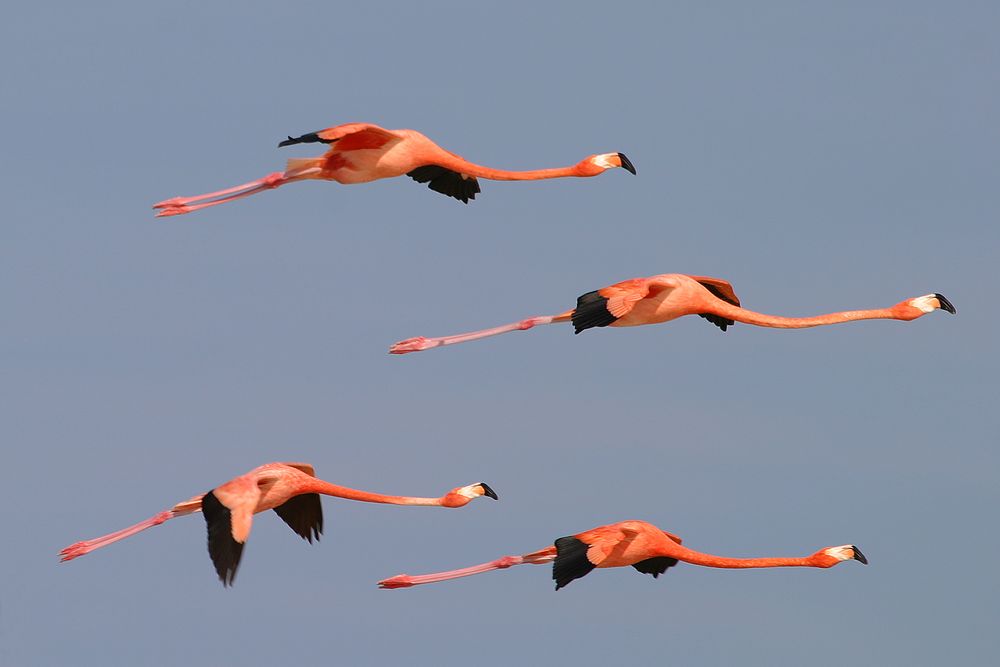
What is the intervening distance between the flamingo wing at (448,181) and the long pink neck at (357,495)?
14.4 feet

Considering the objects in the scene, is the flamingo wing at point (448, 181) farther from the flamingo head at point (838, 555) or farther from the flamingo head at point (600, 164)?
the flamingo head at point (838, 555)

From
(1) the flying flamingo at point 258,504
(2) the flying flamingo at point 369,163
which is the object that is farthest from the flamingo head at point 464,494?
(2) the flying flamingo at point 369,163

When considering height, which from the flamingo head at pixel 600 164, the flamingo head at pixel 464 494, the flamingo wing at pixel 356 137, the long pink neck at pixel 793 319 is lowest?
the flamingo head at pixel 464 494

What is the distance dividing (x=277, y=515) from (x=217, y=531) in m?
3.64

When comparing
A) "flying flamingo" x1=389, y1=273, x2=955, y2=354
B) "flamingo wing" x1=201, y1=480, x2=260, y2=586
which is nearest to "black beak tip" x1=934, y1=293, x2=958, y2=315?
"flying flamingo" x1=389, y1=273, x2=955, y2=354

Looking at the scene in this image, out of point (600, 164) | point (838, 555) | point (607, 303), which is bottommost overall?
point (838, 555)

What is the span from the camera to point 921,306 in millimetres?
33906

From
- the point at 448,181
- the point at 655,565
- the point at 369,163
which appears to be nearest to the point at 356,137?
the point at 369,163

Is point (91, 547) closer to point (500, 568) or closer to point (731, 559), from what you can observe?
point (500, 568)

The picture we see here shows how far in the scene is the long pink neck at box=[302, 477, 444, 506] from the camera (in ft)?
108

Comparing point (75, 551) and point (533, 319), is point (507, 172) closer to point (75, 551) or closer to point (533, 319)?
point (533, 319)

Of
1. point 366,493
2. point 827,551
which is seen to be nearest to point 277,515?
point 366,493

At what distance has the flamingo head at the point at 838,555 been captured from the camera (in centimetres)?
3325

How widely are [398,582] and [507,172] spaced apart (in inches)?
206
